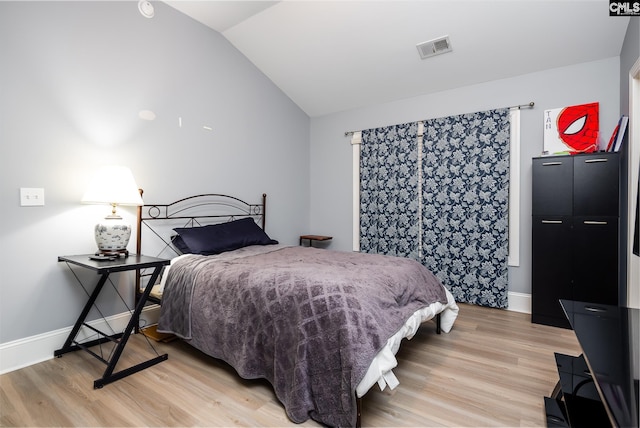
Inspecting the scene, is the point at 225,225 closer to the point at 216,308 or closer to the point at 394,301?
the point at 216,308

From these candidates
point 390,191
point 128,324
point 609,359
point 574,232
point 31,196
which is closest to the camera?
point 609,359

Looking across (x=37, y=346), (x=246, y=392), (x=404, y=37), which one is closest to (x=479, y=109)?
(x=404, y=37)

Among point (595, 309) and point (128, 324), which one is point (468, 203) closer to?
point (595, 309)

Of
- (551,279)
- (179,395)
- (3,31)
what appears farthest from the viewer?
(551,279)

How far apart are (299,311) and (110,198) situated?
→ 156cm

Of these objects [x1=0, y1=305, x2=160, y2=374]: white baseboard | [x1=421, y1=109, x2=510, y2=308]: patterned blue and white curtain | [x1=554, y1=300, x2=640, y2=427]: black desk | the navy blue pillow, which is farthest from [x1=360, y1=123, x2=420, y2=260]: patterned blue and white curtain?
[x1=0, y1=305, x2=160, y2=374]: white baseboard

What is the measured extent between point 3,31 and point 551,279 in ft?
14.8

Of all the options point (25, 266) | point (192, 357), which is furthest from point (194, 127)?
point (192, 357)

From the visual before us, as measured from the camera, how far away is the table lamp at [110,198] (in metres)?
2.24

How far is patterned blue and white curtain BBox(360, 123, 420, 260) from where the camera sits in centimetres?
391

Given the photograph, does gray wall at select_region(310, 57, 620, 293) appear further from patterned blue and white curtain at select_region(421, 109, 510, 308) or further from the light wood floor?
the light wood floor

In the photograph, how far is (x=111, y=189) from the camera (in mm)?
2254

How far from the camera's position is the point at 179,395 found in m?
1.82

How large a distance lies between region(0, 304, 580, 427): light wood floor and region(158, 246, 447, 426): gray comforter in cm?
15
